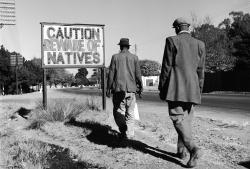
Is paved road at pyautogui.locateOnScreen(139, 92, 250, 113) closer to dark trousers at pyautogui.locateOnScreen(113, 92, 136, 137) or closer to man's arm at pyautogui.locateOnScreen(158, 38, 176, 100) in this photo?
dark trousers at pyautogui.locateOnScreen(113, 92, 136, 137)

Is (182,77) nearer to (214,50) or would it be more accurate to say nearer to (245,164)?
(245,164)

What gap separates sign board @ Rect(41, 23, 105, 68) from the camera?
13211 mm

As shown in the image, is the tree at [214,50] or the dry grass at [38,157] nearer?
the dry grass at [38,157]

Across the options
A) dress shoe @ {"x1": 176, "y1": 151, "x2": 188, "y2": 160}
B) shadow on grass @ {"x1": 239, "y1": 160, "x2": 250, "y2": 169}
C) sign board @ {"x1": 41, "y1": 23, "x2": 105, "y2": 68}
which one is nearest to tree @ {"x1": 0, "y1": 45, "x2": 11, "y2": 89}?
sign board @ {"x1": 41, "y1": 23, "x2": 105, "y2": 68}

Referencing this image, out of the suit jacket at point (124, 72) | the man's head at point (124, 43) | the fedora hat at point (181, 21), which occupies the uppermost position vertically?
the fedora hat at point (181, 21)

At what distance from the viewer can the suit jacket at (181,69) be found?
18.5ft

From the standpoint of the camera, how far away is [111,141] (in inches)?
309

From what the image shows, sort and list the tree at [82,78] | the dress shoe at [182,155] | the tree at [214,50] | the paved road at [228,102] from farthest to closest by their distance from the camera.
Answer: the tree at [82,78] < the tree at [214,50] < the paved road at [228,102] < the dress shoe at [182,155]

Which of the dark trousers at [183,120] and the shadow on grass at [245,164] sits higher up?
the dark trousers at [183,120]

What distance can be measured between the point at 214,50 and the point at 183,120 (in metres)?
42.6

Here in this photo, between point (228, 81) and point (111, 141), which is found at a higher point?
point (228, 81)

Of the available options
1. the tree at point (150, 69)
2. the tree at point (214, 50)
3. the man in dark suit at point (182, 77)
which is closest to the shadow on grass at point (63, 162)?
the man in dark suit at point (182, 77)

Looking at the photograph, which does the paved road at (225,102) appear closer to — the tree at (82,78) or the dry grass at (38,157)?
the dry grass at (38,157)

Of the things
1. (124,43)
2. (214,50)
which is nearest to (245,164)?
(124,43)
